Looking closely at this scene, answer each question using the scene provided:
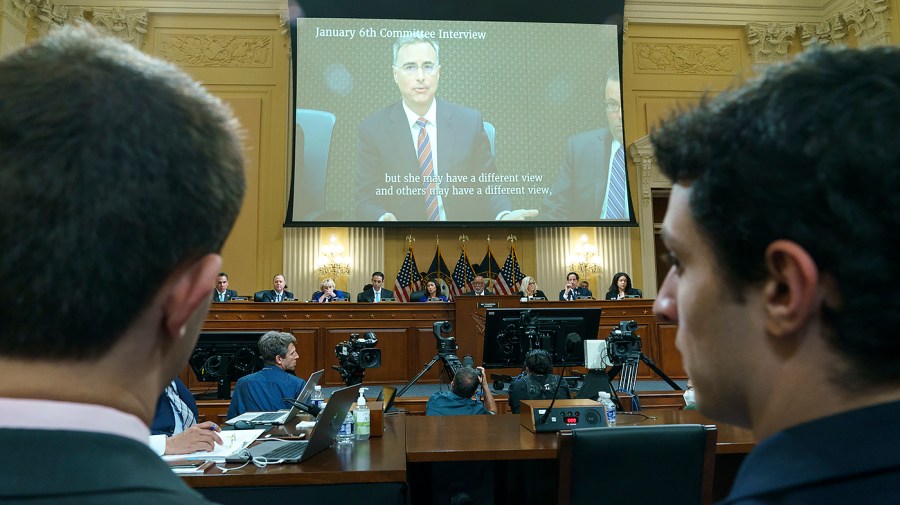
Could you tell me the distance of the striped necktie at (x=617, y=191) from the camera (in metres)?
11.7

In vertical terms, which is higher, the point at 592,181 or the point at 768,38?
the point at 768,38

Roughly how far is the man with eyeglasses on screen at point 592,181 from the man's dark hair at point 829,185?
11.2 m

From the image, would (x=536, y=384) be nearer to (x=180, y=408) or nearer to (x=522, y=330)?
(x=522, y=330)

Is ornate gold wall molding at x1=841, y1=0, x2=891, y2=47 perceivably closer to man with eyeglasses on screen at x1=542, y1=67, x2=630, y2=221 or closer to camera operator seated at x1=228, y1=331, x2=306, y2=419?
man with eyeglasses on screen at x1=542, y1=67, x2=630, y2=221

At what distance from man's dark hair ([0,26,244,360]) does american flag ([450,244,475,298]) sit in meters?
11.3

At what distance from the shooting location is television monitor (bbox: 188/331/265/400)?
18.2ft

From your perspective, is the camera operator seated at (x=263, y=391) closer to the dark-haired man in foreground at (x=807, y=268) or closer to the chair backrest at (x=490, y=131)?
the dark-haired man in foreground at (x=807, y=268)

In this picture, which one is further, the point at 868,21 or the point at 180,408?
the point at 868,21

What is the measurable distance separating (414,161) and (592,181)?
3345 mm

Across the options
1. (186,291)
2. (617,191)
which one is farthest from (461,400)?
(617,191)

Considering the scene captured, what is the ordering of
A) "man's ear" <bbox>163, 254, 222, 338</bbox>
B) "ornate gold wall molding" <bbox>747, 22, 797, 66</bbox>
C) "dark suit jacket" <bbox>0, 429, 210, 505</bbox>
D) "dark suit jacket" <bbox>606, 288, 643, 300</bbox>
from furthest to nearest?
"ornate gold wall molding" <bbox>747, 22, 797, 66</bbox> < "dark suit jacket" <bbox>606, 288, 643, 300</bbox> < "man's ear" <bbox>163, 254, 222, 338</bbox> < "dark suit jacket" <bbox>0, 429, 210, 505</bbox>

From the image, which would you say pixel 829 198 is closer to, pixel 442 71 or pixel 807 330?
pixel 807 330

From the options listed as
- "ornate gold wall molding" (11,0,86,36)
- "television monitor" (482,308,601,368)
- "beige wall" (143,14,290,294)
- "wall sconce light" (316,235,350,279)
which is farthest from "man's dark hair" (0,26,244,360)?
"ornate gold wall molding" (11,0,86,36)

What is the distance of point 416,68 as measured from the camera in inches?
457
